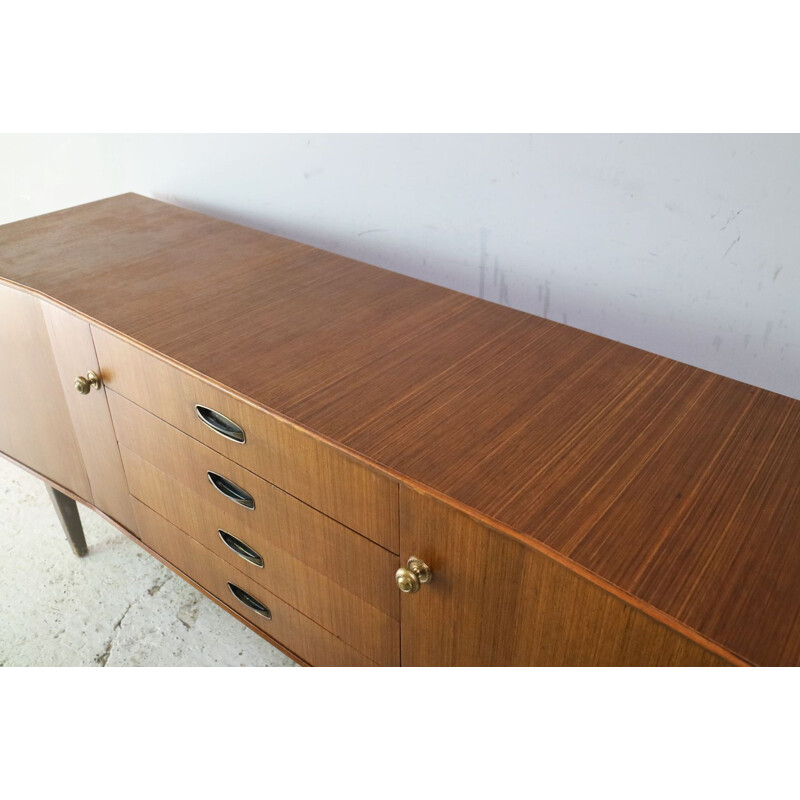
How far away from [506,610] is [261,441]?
1.21ft

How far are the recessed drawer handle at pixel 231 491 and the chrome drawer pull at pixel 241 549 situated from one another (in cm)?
8

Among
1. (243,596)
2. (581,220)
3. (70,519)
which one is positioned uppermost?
(581,220)

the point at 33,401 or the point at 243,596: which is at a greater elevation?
the point at 33,401

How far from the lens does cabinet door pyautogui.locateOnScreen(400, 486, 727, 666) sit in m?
0.68

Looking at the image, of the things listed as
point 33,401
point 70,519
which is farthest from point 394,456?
point 70,519

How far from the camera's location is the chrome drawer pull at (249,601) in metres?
1.16

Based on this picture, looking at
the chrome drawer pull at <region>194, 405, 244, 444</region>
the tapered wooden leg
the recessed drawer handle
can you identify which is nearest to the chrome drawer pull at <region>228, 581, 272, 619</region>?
the recessed drawer handle

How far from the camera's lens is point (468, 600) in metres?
0.82

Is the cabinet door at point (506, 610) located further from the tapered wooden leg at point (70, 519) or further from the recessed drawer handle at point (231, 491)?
the tapered wooden leg at point (70, 519)

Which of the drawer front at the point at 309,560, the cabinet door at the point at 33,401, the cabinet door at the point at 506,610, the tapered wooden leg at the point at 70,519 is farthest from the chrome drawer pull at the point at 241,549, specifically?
the tapered wooden leg at the point at 70,519

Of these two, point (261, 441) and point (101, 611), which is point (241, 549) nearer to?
point (261, 441)

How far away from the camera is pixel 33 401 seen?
4.50ft

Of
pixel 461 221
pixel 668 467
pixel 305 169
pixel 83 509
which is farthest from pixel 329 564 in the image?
pixel 83 509
